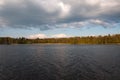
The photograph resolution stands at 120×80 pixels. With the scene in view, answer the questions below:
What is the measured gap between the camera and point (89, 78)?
34281 millimetres

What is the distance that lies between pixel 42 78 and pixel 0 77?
27.0ft

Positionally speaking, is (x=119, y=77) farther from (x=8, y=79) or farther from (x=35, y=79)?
(x=8, y=79)

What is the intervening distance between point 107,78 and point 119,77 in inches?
94.9

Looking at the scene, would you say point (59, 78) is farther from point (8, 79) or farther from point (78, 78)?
point (8, 79)

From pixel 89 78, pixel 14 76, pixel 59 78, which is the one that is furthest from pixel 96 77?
pixel 14 76

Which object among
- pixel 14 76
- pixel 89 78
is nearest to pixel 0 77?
pixel 14 76

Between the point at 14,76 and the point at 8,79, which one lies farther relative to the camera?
the point at 14,76

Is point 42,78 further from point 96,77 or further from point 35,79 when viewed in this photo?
point 96,77

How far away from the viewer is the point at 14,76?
36.1m

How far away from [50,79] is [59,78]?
5.92 ft

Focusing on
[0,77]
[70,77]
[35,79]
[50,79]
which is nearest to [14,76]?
[0,77]

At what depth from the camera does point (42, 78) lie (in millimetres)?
34688

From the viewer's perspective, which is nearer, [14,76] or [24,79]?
[24,79]

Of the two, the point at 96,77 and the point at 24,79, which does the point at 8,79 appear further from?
the point at 96,77
